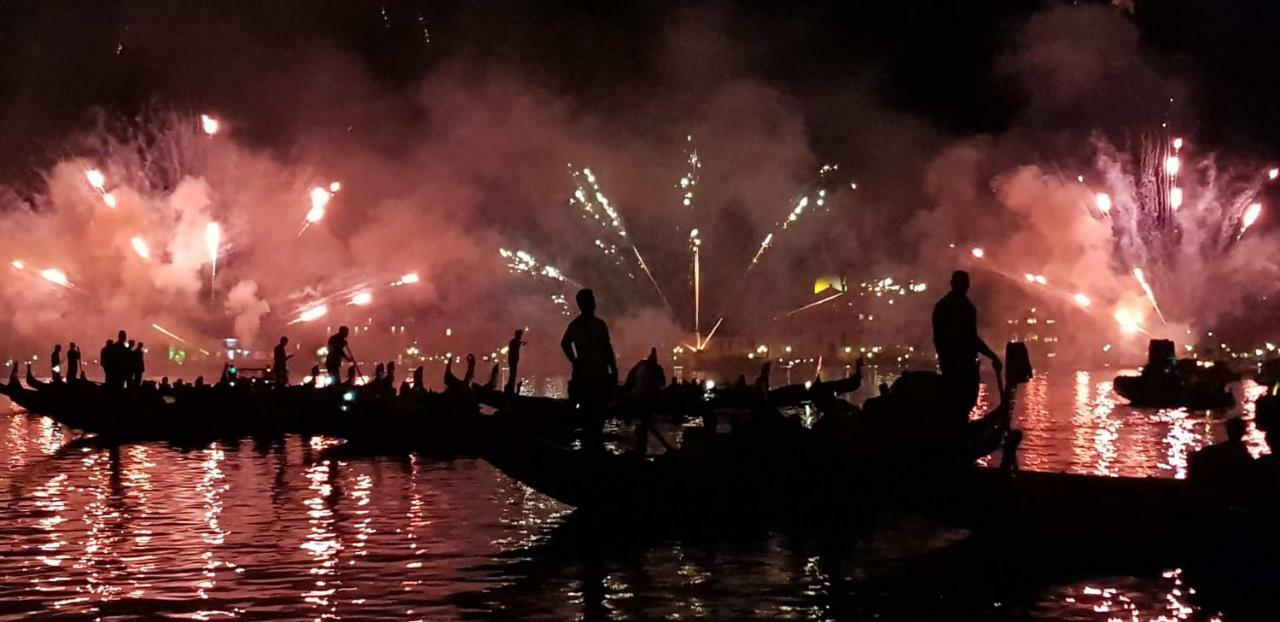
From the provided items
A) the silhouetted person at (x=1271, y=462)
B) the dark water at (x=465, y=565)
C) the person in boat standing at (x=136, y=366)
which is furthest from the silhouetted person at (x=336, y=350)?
the silhouetted person at (x=1271, y=462)

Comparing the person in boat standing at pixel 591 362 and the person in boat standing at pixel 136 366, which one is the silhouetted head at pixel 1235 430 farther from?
the person in boat standing at pixel 136 366

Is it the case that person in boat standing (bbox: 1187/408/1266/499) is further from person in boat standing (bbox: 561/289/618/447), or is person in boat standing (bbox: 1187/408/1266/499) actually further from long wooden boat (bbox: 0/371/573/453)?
long wooden boat (bbox: 0/371/573/453)

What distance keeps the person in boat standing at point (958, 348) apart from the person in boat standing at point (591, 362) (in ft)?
10.8

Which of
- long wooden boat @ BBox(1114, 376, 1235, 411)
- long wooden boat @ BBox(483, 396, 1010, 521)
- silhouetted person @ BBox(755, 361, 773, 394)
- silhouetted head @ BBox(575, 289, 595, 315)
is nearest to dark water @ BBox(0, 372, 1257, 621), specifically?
long wooden boat @ BBox(483, 396, 1010, 521)

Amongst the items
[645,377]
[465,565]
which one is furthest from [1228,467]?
[645,377]

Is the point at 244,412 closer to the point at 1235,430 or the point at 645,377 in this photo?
the point at 645,377

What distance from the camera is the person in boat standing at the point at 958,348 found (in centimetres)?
1263

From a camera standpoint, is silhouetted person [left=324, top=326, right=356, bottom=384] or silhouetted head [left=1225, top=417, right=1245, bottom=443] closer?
silhouetted head [left=1225, top=417, right=1245, bottom=443]

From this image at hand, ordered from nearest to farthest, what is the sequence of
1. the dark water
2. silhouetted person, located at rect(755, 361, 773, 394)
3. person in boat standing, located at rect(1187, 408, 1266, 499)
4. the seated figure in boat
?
the dark water
person in boat standing, located at rect(1187, 408, 1266, 499)
silhouetted person, located at rect(755, 361, 773, 394)
the seated figure in boat

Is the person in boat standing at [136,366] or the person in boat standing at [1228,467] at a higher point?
the person in boat standing at [136,366]

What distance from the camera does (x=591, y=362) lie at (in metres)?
12.9

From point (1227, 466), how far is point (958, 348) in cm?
264

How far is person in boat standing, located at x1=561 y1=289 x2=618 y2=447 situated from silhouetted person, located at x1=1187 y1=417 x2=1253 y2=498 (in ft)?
18.3

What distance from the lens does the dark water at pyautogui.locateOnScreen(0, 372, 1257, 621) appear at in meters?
9.40
